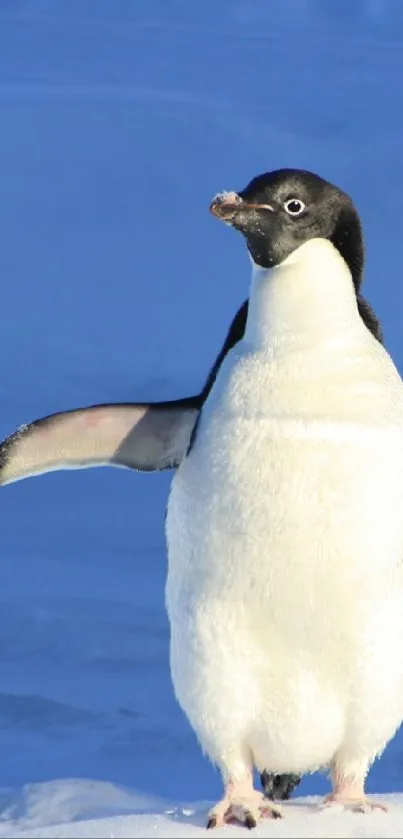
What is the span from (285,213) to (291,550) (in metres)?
0.47

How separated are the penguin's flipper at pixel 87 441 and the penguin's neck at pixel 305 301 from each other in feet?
0.78

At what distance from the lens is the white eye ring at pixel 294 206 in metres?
2.47

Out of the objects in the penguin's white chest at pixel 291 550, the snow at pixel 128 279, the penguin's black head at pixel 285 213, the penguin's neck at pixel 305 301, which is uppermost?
A: the snow at pixel 128 279

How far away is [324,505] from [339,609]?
0.50 feet

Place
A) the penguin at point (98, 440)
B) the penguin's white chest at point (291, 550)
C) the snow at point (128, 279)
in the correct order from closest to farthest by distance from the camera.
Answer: the penguin's white chest at point (291, 550)
the penguin at point (98, 440)
the snow at point (128, 279)

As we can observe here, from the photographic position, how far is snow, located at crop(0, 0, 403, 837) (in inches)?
155

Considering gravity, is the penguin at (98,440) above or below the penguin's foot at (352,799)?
above

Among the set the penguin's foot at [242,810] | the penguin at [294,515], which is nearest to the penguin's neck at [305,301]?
the penguin at [294,515]

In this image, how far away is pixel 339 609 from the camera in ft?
7.98

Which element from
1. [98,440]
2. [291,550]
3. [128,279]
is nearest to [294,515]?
[291,550]

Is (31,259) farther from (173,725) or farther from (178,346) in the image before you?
(173,725)

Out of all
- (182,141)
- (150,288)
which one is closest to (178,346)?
(150,288)

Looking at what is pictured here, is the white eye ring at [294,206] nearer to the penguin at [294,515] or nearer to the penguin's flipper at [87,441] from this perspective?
the penguin at [294,515]

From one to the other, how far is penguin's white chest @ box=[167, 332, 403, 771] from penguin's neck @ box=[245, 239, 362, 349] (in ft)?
0.12
